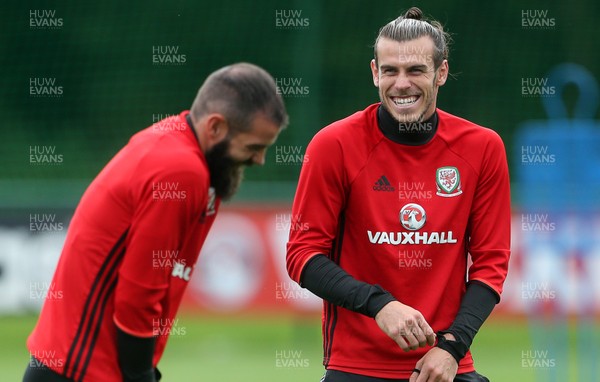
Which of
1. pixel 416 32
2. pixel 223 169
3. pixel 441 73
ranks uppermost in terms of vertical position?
pixel 416 32

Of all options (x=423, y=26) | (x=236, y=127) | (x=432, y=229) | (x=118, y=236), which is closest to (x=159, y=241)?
(x=118, y=236)

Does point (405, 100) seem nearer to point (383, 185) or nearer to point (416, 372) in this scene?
point (383, 185)

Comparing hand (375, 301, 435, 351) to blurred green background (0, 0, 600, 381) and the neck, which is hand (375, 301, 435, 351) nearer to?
the neck

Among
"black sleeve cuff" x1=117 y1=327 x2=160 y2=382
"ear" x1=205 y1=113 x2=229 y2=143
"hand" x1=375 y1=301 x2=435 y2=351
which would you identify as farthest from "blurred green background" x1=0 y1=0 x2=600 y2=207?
"black sleeve cuff" x1=117 y1=327 x2=160 y2=382

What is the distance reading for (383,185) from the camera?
4.37 m

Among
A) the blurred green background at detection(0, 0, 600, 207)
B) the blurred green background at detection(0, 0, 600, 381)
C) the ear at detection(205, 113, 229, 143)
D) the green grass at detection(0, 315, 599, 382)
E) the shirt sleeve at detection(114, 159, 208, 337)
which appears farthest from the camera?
the blurred green background at detection(0, 0, 600, 207)

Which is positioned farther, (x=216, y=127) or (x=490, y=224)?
(x=490, y=224)

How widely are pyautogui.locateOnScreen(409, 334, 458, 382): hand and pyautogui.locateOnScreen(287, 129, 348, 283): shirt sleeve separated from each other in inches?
21.4

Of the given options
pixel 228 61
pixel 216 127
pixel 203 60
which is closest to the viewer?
pixel 216 127

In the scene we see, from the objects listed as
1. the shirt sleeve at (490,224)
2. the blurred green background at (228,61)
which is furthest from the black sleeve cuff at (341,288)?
Answer: the blurred green background at (228,61)

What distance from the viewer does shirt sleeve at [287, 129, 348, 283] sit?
14.1ft

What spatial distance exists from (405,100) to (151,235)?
132cm

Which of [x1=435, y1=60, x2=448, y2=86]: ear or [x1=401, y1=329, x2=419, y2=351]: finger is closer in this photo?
[x1=401, y1=329, x2=419, y2=351]: finger

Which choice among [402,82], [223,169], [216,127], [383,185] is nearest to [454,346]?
[383,185]
